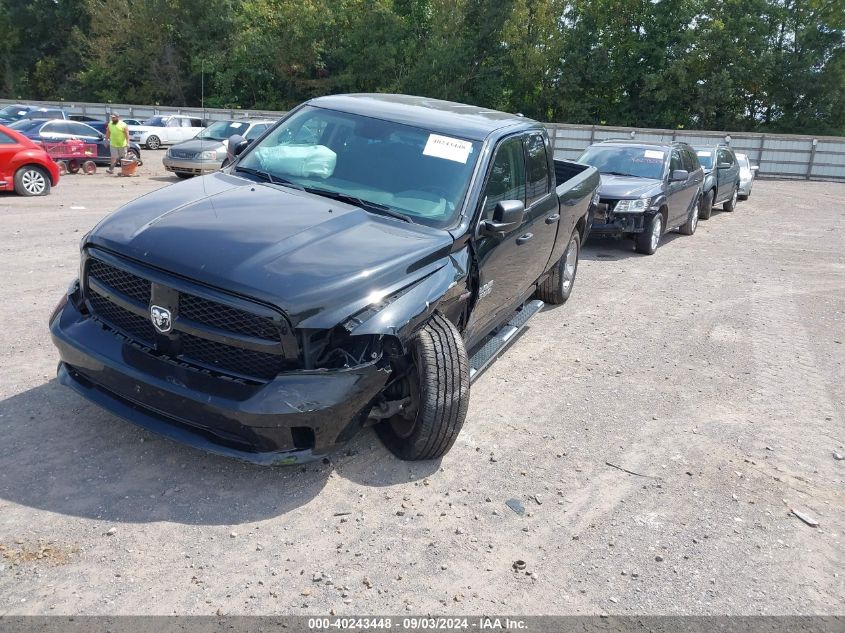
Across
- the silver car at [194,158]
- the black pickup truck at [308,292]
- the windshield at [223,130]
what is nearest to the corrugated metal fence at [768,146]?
the windshield at [223,130]

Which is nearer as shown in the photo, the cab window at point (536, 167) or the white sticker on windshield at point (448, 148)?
the white sticker on windshield at point (448, 148)

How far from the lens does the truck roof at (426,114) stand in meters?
5.18

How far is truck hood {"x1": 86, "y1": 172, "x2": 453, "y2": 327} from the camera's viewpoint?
3.53m

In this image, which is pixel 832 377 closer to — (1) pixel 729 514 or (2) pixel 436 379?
(1) pixel 729 514

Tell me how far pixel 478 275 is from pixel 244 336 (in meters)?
1.77

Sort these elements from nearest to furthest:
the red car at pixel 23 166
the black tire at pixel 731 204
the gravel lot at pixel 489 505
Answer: the gravel lot at pixel 489 505
the red car at pixel 23 166
the black tire at pixel 731 204

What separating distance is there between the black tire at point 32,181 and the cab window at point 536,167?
444 inches

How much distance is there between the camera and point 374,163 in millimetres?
4922

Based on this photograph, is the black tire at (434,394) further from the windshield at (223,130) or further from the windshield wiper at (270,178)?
the windshield at (223,130)

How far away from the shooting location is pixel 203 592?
309 centimetres

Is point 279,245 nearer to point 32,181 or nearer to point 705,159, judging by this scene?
point 32,181

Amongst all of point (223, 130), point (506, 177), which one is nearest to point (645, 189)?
point (506, 177)

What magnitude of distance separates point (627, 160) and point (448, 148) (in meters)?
8.31

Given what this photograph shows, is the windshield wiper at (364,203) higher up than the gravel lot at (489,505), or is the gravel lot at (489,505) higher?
the windshield wiper at (364,203)
